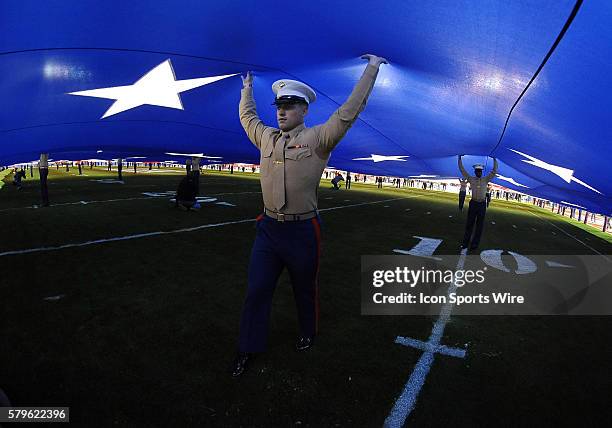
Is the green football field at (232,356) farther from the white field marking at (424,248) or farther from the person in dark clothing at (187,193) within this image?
the person in dark clothing at (187,193)

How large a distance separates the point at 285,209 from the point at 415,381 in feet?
5.91

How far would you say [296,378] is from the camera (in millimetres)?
2914

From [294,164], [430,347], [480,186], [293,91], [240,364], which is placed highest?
[293,91]

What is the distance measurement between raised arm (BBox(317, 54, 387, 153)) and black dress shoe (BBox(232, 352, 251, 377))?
6.26 ft

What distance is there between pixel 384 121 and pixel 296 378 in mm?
5322

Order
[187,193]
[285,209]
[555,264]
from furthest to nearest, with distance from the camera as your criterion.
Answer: [187,193]
[555,264]
[285,209]

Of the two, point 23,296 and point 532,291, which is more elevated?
point 23,296

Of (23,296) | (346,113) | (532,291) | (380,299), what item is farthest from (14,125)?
(532,291)

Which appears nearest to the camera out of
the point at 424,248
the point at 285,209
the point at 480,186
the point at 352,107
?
the point at 352,107

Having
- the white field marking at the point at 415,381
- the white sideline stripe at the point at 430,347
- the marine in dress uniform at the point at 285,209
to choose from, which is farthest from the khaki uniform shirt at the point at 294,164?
the white sideline stripe at the point at 430,347

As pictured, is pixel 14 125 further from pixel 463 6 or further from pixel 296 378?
pixel 463 6

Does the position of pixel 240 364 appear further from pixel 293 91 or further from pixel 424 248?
pixel 424 248

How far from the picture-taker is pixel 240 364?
295cm

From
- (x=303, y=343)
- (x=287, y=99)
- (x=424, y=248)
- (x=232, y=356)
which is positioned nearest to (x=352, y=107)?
(x=287, y=99)
